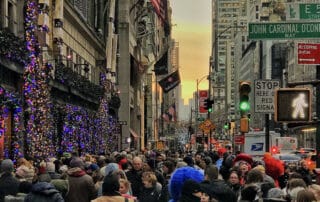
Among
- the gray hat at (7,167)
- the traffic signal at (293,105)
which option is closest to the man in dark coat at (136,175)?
the gray hat at (7,167)

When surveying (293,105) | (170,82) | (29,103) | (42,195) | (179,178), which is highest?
(170,82)

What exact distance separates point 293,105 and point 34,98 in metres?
15.7

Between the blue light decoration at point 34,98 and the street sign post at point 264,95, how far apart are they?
1025 cm

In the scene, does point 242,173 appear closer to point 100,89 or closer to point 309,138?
point 100,89

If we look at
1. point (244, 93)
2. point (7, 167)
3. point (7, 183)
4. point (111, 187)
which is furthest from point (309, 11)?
point (111, 187)

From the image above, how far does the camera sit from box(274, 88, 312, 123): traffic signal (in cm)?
1229

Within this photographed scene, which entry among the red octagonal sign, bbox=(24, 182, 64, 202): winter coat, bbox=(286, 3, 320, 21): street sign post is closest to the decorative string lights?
bbox=(286, 3, 320, 21): street sign post

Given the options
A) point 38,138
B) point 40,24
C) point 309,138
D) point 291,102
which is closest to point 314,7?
point 291,102

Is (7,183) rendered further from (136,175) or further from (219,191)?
(219,191)

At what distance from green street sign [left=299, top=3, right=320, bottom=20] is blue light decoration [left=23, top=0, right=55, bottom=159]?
12.7 metres

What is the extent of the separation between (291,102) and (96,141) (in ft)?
116

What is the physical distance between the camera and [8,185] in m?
12.1

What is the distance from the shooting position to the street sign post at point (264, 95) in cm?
1800

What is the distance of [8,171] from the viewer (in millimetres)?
12320
